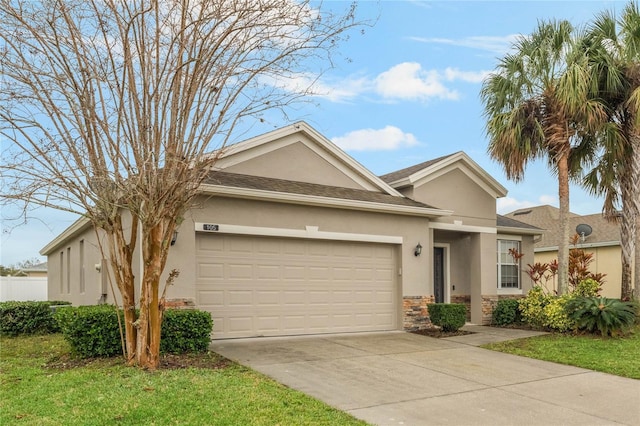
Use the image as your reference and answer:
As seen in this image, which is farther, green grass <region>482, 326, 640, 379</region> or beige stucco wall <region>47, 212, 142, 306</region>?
beige stucco wall <region>47, 212, 142, 306</region>

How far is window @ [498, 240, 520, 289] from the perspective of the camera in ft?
52.3

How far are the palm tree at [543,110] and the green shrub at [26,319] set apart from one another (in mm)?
12746

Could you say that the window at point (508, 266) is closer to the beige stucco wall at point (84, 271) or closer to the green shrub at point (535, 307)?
the green shrub at point (535, 307)

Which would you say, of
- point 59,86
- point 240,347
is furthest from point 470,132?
point 59,86

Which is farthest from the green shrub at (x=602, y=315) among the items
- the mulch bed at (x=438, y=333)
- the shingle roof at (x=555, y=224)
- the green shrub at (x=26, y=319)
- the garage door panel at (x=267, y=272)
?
the green shrub at (x=26, y=319)

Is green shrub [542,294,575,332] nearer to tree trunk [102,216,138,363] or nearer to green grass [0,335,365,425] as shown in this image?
green grass [0,335,365,425]

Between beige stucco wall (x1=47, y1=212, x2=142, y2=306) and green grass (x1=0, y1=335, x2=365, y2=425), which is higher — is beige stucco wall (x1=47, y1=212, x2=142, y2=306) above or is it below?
above

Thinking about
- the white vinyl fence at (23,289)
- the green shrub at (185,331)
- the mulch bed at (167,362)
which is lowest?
the white vinyl fence at (23,289)

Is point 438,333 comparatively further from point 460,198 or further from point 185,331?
point 185,331

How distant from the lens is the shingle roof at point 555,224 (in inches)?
866

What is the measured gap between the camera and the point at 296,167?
502 inches

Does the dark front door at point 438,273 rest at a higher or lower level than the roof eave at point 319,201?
lower

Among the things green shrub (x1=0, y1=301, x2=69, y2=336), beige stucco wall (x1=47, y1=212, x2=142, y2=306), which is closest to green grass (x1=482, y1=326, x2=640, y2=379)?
beige stucco wall (x1=47, y1=212, x2=142, y2=306)

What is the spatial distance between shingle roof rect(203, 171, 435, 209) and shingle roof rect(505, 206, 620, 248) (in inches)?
388
